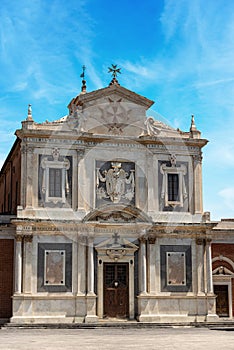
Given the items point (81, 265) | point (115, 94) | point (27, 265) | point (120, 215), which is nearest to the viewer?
point (27, 265)

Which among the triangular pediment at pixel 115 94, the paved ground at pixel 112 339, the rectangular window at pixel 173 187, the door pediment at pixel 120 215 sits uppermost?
the triangular pediment at pixel 115 94

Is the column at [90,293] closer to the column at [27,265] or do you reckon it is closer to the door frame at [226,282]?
the column at [27,265]

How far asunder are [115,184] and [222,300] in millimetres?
8107

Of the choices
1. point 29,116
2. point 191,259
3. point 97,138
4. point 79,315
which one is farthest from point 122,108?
point 79,315

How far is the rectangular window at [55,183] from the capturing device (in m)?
31.8

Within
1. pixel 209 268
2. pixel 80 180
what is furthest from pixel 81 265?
pixel 209 268

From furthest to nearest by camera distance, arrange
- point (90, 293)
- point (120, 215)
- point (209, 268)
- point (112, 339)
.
Answer: 1. point (209, 268)
2. point (120, 215)
3. point (90, 293)
4. point (112, 339)

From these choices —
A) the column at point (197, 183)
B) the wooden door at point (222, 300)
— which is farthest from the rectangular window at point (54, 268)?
the wooden door at point (222, 300)

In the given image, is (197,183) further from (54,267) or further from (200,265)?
(54,267)

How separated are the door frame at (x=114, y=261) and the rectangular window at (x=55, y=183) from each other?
329 cm

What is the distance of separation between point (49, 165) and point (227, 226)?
9.94 meters

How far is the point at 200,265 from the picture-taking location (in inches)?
1287

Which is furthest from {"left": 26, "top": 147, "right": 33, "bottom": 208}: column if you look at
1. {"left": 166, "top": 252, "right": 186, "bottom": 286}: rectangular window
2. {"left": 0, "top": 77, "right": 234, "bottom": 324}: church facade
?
{"left": 166, "top": 252, "right": 186, "bottom": 286}: rectangular window

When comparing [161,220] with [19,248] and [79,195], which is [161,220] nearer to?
[79,195]
